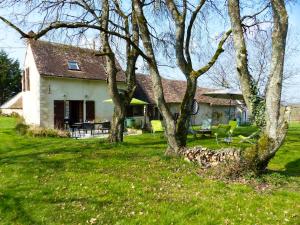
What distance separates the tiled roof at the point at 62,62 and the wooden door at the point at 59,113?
204 cm

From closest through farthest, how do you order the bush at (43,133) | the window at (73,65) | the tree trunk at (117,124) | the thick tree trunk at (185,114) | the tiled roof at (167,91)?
the thick tree trunk at (185,114), the tree trunk at (117,124), the bush at (43,133), the window at (73,65), the tiled roof at (167,91)

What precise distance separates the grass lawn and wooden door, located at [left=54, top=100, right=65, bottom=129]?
15900mm

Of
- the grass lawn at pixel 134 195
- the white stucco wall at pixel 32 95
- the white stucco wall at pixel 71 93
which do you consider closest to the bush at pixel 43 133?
the white stucco wall at pixel 71 93

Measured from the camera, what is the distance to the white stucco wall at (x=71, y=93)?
25609mm

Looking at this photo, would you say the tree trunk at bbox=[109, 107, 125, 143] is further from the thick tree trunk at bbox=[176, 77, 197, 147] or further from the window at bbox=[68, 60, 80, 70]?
the window at bbox=[68, 60, 80, 70]

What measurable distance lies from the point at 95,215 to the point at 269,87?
4.67 meters

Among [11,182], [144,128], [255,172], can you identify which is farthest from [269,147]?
[144,128]

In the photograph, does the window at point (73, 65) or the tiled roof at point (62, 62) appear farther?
the window at point (73, 65)

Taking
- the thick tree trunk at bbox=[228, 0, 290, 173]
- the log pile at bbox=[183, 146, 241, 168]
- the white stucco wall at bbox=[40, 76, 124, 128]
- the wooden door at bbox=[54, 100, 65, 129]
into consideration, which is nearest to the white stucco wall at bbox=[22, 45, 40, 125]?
the white stucco wall at bbox=[40, 76, 124, 128]

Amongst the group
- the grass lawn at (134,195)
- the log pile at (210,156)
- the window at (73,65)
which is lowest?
the grass lawn at (134,195)

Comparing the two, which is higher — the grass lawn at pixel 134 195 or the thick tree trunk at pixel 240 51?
the thick tree trunk at pixel 240 51

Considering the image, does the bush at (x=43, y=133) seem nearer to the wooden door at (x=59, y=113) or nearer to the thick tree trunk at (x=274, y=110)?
the wooden door at (x=59, y=113)

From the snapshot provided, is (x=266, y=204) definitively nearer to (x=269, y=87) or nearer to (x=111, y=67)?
(x=269, y=87)

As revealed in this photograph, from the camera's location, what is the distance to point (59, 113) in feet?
86.0
